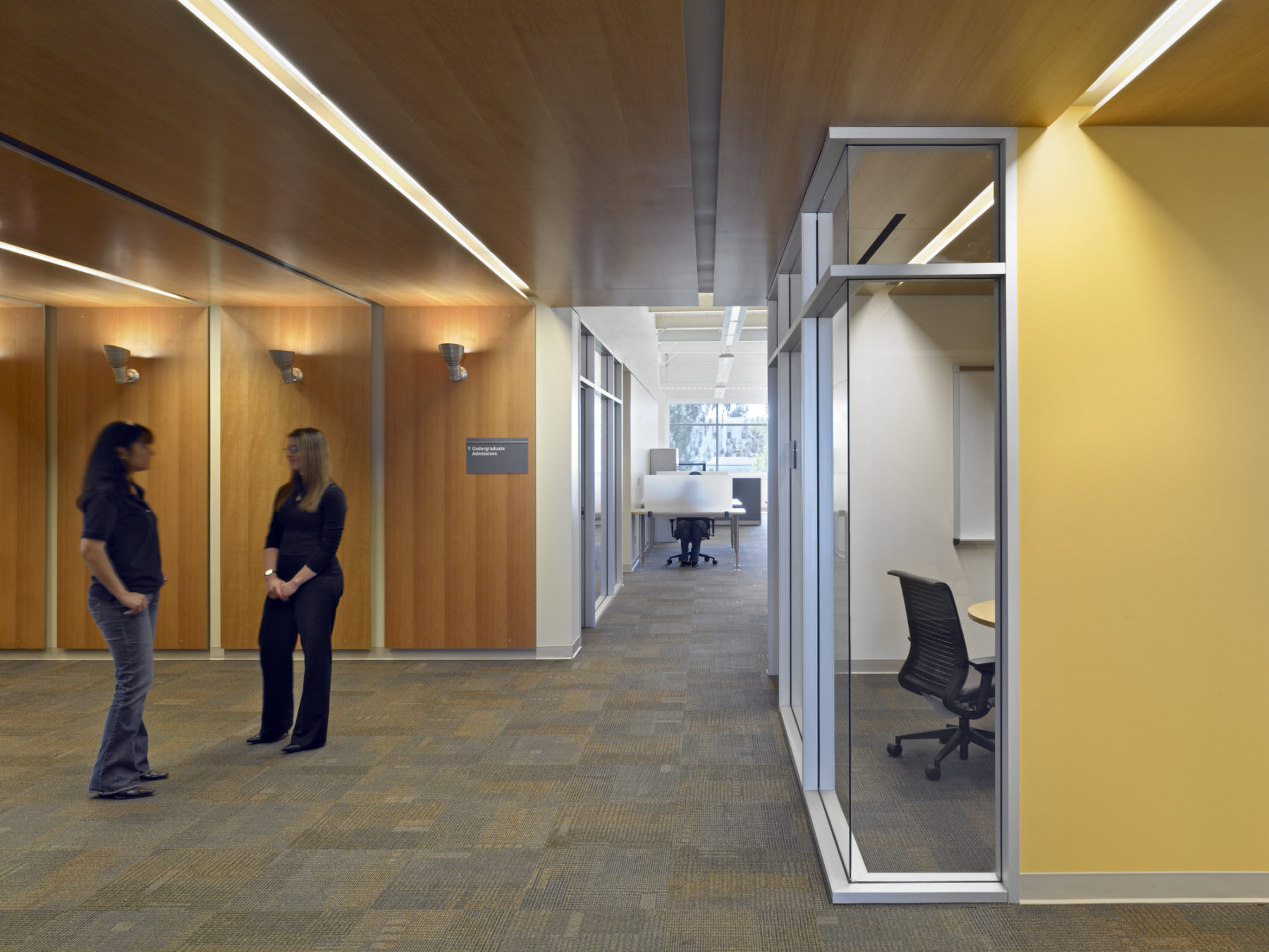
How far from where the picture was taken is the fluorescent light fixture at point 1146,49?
2066 millimetres

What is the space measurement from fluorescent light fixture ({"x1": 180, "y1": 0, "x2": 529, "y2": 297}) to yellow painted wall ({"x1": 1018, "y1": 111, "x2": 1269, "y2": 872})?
7.36 feet

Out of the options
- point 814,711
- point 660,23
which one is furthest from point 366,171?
point 814,711

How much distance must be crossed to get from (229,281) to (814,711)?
4.29 metres

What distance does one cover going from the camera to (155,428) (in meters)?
6.12

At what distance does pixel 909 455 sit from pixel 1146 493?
0.75m

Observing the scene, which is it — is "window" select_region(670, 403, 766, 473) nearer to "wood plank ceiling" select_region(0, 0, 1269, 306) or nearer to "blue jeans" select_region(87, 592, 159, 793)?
"wood plank ceiling" select_region(0, 0, 1269, 306)

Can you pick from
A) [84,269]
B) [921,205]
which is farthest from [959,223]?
[84,269]

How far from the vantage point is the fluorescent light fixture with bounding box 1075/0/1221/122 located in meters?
2.07

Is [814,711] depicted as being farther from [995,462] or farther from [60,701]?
[60,701]

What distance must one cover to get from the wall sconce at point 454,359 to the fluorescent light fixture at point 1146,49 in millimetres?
4208

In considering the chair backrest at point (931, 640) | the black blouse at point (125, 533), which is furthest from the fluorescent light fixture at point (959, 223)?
the black blouse at point (125, 533)

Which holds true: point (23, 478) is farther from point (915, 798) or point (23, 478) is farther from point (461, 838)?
point (915, 798)

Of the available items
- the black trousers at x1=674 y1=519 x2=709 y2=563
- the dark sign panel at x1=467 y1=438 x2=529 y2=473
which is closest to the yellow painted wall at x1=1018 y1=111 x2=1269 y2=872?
the dark sign panel at x1=467 y1=438 x2=529 y2=473

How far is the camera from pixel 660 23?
2.11m
